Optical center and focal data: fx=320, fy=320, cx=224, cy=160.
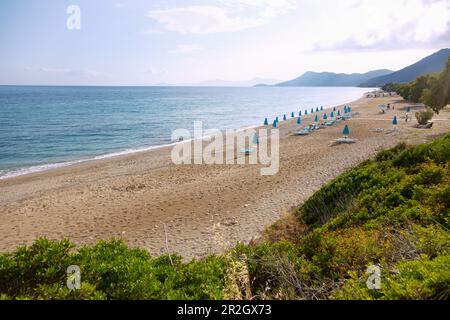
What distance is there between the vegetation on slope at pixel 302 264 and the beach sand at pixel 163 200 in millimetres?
725

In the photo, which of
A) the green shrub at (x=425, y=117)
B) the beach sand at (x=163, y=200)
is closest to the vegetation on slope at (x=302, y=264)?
the beach sand at (x=163, y=200)

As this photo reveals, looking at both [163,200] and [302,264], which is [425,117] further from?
[302,264]

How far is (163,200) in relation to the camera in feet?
42.1

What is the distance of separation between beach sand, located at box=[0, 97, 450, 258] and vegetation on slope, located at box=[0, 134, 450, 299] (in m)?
0.72

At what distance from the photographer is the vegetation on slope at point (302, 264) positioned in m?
2.95

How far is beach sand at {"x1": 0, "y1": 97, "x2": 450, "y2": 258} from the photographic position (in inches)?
376

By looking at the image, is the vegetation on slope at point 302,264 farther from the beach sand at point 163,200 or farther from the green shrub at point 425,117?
the green shrub at point 425,117

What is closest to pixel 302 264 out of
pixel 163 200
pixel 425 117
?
pixel 163 200

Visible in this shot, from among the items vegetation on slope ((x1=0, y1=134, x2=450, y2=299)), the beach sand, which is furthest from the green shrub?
Result: vegetation on slope ((x1=0, y1=134, x2=450, y2=299))

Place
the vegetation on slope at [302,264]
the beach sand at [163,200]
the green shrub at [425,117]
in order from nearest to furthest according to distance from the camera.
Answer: the vegetation on slope at [302,264] → the beach sand at [163,200] → the green shrub at [425,117]

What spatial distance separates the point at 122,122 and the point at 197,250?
41629mm

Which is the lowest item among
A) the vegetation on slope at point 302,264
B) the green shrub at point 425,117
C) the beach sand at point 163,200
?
the beach sand at point 163,200

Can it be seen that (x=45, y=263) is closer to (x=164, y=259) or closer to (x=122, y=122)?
(x=164, y=259)
